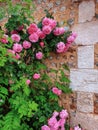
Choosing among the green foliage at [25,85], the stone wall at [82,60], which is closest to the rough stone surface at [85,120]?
the stone wall at [82,60]

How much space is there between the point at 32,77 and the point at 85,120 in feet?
2.66

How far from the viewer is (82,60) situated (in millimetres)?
3191

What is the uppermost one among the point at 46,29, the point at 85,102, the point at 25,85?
the point at 46,29

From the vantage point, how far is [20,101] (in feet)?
9.48

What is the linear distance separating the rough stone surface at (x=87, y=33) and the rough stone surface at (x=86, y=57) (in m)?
0.07

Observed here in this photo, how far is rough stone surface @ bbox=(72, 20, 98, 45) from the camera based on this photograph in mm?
3092

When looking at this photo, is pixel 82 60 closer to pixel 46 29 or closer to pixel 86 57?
pixel 86 57

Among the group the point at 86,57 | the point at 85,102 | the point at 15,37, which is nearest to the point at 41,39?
the point at 15,37

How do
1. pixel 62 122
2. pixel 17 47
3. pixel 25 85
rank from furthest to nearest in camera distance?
pixel 17 47, pixel 62 122, pixel 25 85

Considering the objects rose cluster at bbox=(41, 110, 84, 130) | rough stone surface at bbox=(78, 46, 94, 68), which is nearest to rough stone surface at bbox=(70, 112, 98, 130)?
rose cluster at bbox=(41, 110, 84, 130)

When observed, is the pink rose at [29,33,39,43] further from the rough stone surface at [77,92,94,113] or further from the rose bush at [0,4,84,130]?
the rough stone surface at [77,92,94,113]

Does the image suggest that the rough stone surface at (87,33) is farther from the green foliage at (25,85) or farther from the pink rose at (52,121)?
the pink rose at (52,121)

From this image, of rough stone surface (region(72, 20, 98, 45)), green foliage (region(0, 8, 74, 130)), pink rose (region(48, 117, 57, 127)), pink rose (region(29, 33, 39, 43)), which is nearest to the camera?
green foliage (region(0, 8, 74, 130))

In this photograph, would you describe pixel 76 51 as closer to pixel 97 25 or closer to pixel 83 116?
pixel 97 25
